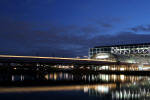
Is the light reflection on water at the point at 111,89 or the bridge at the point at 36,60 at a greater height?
the bridge at the point at 36,60

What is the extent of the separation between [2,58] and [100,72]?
53.3 m

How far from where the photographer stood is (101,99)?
108ft

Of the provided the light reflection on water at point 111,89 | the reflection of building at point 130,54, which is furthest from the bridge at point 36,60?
the reflection of building at point 130,54

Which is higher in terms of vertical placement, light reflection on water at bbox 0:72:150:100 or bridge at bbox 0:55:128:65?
Result: bridge at bbox 0:55:128:65

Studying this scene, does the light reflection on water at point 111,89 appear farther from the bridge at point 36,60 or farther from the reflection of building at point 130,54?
the reflection of building at point 130,54

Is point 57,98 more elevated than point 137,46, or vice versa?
point 137,46

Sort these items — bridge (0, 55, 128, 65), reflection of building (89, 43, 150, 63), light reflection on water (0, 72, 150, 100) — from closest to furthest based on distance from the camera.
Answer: light reflection on water (0, 72, 150, 100) < bridge (0, 55, 128, 65) < reflection of building (89, 43, 150, 63)

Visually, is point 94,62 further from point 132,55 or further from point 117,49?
point 117,49

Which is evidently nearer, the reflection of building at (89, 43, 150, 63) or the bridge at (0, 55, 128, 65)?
the bridge at (0, 55, 128, 65)

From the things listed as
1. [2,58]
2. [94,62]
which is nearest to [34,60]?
[2,58]

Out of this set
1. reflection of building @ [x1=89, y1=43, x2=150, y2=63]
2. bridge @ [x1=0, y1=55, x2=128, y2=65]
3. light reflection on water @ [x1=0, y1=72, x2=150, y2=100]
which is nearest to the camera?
light reflection on water @ [x1=0, y1=72, x2=150, y2=100]

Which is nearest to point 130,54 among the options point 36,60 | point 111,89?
point 36,60

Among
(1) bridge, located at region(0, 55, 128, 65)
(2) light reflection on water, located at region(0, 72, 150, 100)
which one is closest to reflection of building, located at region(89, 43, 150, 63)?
(1) bridge, located at region(0, 55, 128, 65)

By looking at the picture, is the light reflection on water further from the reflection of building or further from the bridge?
the reflection of building
